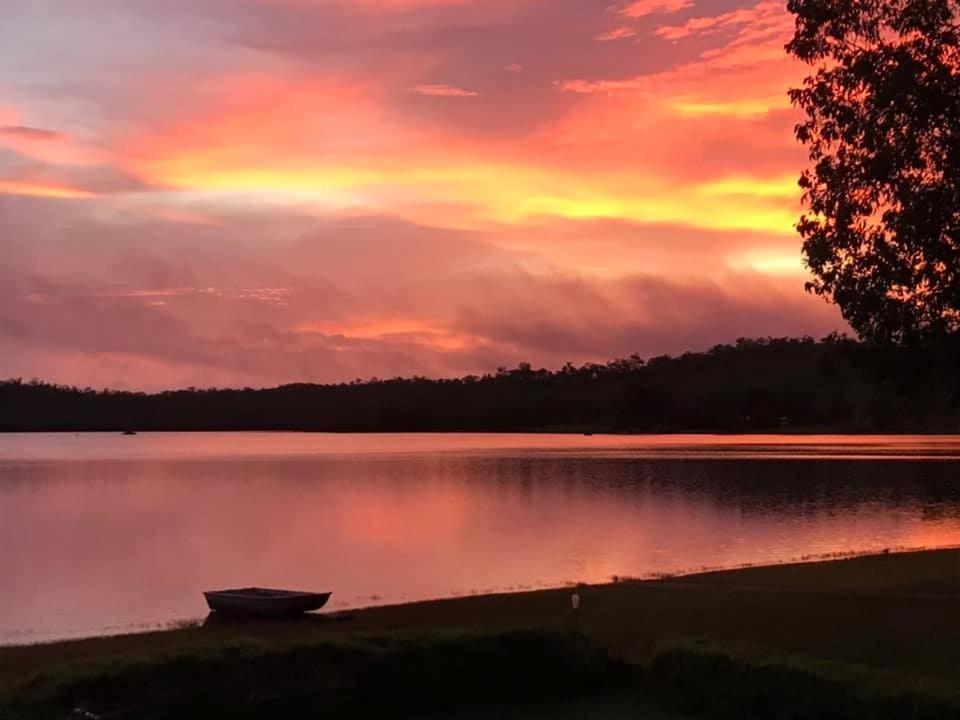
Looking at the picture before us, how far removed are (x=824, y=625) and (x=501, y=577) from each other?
17.0 m

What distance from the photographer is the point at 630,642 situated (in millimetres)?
16672

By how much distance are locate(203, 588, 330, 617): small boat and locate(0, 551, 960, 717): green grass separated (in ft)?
1.99

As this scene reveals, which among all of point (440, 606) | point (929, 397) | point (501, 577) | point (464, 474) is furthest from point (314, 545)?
point (464, 474)

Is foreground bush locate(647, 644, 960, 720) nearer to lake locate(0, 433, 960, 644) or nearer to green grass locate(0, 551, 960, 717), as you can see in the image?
green grass locate(0, 551, 960, 717)

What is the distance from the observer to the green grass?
11.6 meters

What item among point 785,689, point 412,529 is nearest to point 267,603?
point 785,689

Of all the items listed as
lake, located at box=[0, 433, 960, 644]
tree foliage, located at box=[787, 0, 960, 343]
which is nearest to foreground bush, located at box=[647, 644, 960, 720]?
tree foliage, located at box=[787, 0, 960, 343]

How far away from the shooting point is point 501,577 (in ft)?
108

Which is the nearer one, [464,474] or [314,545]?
[314,545]

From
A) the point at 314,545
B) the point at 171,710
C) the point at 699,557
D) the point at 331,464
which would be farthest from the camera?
the point at 331,464

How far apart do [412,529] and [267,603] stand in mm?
24837

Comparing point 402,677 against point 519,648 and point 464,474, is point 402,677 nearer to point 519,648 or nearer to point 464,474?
point 519,648

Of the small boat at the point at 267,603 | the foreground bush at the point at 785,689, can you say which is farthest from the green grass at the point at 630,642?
the small boat at the point at 267,603

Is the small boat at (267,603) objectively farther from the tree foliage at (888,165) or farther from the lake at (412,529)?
the tree foliage at (888,165)
